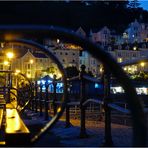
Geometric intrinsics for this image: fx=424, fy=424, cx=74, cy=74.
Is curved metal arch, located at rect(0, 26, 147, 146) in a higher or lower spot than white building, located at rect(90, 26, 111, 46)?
lower

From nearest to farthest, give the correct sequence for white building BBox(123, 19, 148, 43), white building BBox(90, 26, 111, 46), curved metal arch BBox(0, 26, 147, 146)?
curved metal arch BBox(0, 26, 147, 146) → white building BBox(90, 26, 111, 46) → white building BBox(123, 19, 148, 43)

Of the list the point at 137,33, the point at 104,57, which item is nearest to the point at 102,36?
the point at 137,33

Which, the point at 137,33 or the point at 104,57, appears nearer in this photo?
the point at 104,57

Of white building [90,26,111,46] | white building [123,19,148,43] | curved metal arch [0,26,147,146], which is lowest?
curved metal arch [0,26,147,146]

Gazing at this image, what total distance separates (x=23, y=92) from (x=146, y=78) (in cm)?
5744

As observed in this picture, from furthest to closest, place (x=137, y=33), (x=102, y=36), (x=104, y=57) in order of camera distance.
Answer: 1. (x=137, y=33)
2. (x=102, y=36)
3. (x=104, y=57)

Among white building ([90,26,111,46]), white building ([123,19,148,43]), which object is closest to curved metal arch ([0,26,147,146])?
white building ([90,26,111,46])

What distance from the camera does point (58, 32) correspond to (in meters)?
1.20

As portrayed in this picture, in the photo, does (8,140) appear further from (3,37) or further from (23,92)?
(23,92)

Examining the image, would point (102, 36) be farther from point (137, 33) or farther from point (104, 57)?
point (104, 57)

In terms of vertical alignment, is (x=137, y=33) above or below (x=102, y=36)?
above

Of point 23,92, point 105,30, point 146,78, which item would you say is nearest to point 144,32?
point 105,30

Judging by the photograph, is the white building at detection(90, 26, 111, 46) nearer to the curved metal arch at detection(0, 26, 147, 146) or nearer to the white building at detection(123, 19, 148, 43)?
the white building at detection(123, 19, 148, 43)

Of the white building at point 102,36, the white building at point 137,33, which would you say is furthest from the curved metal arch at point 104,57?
the white building at point 137,33
